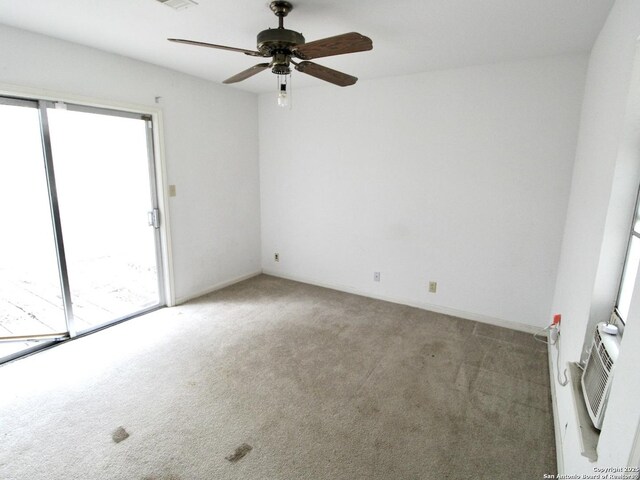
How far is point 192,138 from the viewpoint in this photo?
3627 mm

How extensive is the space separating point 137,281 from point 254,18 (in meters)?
3.39

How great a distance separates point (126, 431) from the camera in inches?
74.7

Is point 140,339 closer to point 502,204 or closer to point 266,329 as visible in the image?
point 266,329

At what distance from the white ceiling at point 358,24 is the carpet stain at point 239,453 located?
253 centimetres

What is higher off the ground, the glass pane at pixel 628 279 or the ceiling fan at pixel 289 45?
the ceiling fan at pixel 289 45

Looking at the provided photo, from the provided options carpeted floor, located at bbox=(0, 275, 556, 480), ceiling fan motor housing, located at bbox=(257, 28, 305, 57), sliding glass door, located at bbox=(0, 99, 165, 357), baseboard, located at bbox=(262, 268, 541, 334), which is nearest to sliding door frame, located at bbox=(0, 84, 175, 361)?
sliding glass door, located at bbox=(0, 99, 165, 357)

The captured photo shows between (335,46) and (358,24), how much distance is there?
60 centimetres

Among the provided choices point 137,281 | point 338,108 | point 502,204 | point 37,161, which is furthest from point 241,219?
point 502,204

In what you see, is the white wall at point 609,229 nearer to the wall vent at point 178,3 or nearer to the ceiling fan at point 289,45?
the ceiling fan at point 289,45

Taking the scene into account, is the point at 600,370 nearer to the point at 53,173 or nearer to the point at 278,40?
the point at 278,40

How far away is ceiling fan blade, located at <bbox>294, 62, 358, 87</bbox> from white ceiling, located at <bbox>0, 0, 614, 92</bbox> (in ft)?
1.04

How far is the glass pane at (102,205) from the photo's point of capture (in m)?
2.83

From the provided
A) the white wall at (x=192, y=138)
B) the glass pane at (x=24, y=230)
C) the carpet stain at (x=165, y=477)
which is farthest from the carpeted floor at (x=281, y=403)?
the white wall at (x=192, y=138)

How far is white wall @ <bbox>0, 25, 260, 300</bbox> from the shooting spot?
97.8 inches
